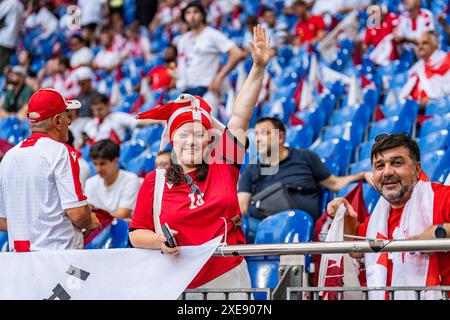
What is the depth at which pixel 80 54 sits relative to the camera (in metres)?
12.9

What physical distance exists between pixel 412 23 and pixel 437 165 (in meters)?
4.42

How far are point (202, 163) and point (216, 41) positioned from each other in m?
4.76

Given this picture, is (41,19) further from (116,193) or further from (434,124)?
(434,124)

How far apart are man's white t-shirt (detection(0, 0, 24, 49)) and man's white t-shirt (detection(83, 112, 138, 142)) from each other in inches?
228

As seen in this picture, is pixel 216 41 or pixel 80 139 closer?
pixel 216 41

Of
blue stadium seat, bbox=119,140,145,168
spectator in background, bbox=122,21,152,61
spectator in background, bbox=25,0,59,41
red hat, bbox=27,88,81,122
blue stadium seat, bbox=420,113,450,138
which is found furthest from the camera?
spectator in background, bbox=25,0,59,41

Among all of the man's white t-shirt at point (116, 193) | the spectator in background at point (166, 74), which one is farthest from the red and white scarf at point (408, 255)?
the spectator in background at point (166, 74)

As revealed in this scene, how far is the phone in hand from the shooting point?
317 cm

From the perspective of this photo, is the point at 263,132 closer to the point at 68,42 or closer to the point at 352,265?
the point at 352,265

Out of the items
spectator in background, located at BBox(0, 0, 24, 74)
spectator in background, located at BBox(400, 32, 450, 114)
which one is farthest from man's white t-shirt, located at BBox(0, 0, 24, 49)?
spectator in background, located at BBox(400, 32, 450, 114)

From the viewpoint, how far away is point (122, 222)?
15.9 ft

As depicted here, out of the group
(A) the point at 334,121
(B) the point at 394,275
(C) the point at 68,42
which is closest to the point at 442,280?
(B) the point at 394,275

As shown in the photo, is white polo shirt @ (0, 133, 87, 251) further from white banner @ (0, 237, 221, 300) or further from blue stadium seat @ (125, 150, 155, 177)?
blue stadium seat @ (125, 150, 155, 177)

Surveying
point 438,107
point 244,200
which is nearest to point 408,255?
point 244,200
